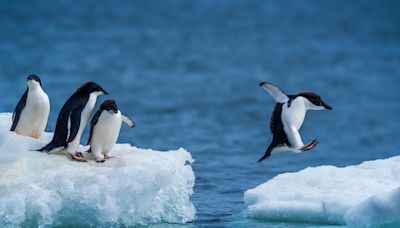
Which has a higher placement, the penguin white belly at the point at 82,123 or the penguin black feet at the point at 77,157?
the penguin white belly at the point at 82,123

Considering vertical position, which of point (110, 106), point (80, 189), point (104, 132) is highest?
point (110, 106)

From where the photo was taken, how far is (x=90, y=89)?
7.81 meters

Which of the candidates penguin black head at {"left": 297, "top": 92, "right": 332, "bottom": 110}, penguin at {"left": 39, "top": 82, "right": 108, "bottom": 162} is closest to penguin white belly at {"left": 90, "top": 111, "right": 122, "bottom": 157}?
penguin at {"left": 39, "top": 82, "right": 108, "bottom": 162}

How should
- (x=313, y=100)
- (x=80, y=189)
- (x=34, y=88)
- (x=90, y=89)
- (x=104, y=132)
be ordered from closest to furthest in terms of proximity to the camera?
(x=80, y=189)
(x=104, y=132)
(x=90, y=89)
(x=34, y=88)
(x=313, y=100)

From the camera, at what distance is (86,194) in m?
7.22

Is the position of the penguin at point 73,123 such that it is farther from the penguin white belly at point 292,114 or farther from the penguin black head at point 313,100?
the penguin black head at point 313,100

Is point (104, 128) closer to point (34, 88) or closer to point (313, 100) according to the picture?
point (34, 88)

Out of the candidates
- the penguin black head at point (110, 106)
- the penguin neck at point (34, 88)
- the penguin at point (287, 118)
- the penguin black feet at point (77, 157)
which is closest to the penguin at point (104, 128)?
the penguin black head at point (110, 106)

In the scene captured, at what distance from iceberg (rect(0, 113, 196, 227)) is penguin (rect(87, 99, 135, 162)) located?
0.11 meters

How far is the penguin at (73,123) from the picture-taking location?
7664mm

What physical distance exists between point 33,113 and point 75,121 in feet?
1.32

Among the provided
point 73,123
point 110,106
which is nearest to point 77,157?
point 73,123

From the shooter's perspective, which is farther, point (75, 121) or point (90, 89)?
point (90, 89)

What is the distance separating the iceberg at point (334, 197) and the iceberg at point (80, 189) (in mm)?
849
